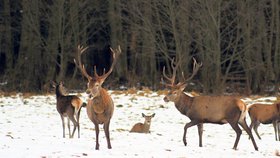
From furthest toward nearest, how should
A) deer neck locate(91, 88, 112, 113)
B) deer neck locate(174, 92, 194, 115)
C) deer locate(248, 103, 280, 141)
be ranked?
1. deer locate(248, 103, 280, 141)
2. deer neck locate(174, 92, 194, 115)
3. deer neck locate(91, 88, 112, 113)

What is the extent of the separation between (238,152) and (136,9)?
1517 centimetres

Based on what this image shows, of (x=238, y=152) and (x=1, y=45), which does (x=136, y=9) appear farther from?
(x=238, y=152)

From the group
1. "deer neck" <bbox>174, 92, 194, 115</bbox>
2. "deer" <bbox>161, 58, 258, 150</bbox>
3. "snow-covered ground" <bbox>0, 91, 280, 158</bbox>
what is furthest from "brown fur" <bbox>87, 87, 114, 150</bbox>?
"deer neck" <bbox>174, 92, 194, 115</bbox>

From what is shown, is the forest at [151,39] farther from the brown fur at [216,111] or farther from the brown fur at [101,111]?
the brown fur at [101,111]

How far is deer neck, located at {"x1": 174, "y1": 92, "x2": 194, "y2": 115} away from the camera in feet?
37.8

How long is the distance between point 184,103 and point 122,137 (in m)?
1.60

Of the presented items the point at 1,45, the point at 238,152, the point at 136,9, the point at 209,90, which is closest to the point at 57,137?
the point at 238,152

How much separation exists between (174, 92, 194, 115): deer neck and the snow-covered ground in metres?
0.70

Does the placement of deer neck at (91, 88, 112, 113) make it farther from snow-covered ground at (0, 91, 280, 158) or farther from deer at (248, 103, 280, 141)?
deer at (248, 103, 280, 141)

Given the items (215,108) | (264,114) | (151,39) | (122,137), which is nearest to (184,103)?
(215,108)

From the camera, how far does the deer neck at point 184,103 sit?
1153 centimetres

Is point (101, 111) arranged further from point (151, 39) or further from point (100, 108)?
point (151, 39)

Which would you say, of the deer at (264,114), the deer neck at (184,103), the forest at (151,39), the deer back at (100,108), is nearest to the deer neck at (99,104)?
the deer back at (100,108)

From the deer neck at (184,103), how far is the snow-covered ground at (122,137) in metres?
0.70
